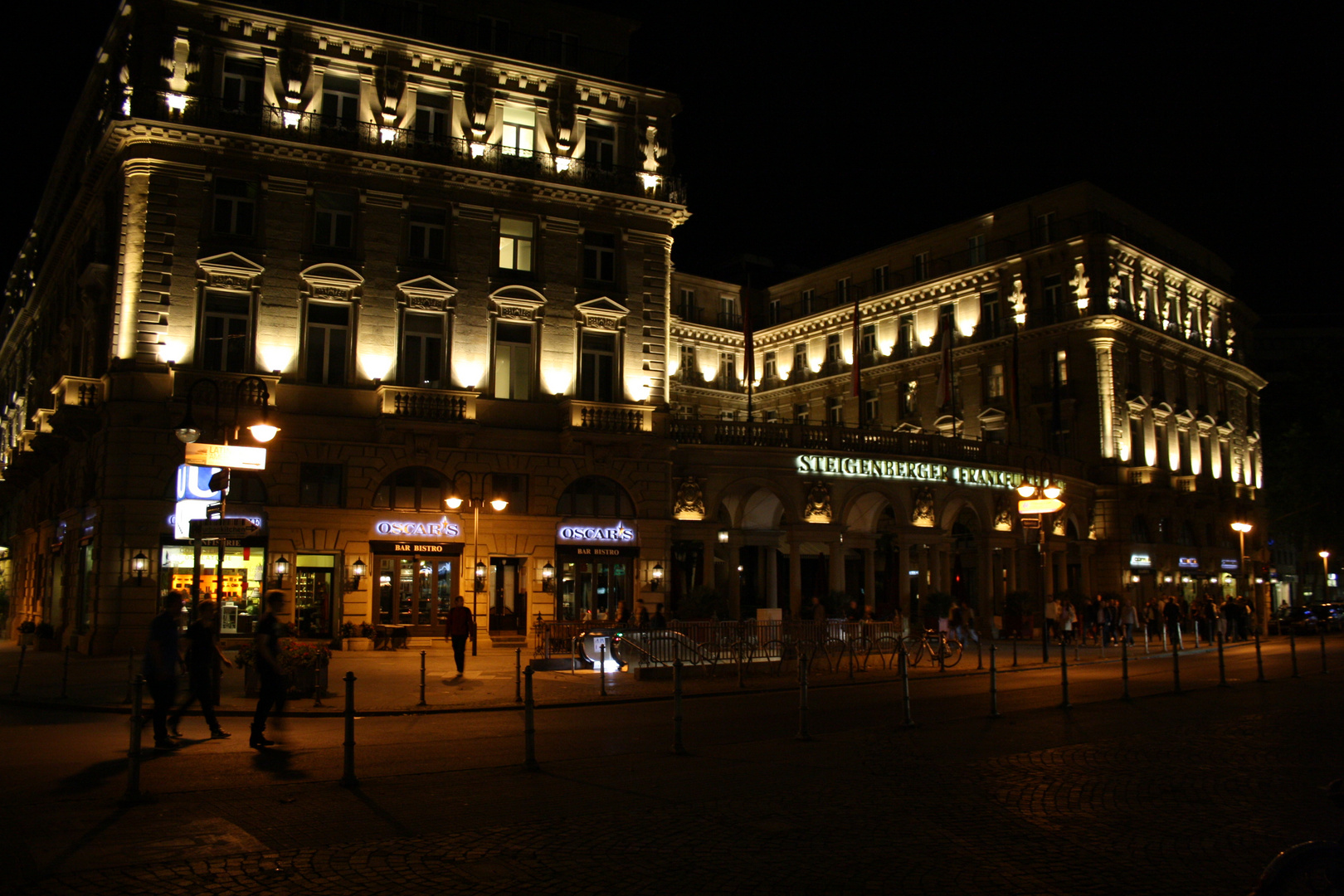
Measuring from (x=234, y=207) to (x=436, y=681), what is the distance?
59.8 ft

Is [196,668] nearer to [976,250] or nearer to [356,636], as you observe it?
[356,636]

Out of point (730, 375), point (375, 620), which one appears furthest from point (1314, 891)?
point (730, 375)

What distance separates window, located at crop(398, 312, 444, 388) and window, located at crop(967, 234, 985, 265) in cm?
3443

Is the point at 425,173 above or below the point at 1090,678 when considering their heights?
above

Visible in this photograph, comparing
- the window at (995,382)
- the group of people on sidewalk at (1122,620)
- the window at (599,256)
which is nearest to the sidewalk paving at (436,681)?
the group of people on sidewalk at (1122,620)

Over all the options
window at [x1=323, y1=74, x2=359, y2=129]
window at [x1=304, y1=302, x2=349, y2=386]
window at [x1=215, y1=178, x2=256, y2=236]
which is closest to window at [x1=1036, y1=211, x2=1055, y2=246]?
window at [x1=323, y1=74, x2=359, y2=129]

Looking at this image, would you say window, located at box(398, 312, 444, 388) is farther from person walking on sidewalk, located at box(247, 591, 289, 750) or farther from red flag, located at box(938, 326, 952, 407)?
red flag, located at box(938, 326, 952, 407)

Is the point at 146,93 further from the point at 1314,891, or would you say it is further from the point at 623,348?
the point at 1314,891

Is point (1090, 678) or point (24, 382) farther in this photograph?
point (24, 382)

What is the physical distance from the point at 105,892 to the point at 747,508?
41295 mm

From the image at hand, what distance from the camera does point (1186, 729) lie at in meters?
15.9

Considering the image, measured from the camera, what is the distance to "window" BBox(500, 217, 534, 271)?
124 ft

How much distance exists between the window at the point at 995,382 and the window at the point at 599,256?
2676 centimetres

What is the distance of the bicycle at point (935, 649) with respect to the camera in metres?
29.0
